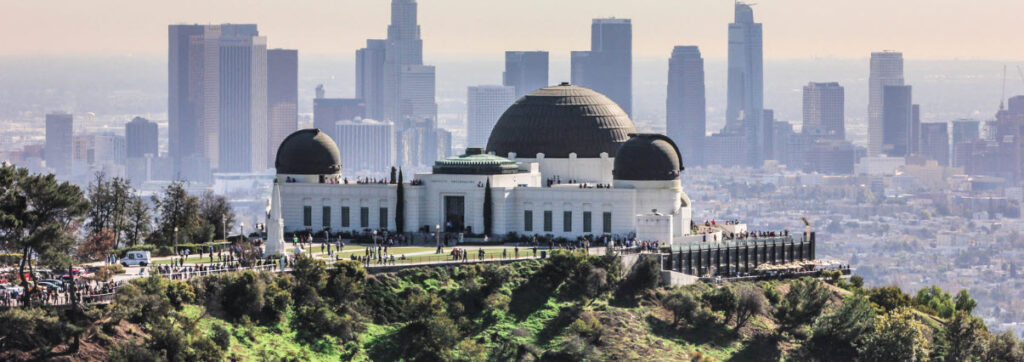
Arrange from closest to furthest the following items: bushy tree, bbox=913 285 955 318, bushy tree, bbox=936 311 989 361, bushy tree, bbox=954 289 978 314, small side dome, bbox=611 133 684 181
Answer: bushy tree, bbox=936 311 989 361 → small side dome, bbox=611 133 684 181 → bushy tree, bbox=913 285 955 318 → bushy tree, bbox=954 289 978 314

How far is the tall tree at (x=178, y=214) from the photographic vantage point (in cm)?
11288

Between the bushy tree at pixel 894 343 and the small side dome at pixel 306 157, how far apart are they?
147 ft

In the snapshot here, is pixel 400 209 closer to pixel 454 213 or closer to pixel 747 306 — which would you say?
pixel 454 213

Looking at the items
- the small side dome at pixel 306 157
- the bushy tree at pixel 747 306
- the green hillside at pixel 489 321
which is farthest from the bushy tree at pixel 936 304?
the small side dome at pixel 306 157

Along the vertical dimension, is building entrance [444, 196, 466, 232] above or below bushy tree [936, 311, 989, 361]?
above

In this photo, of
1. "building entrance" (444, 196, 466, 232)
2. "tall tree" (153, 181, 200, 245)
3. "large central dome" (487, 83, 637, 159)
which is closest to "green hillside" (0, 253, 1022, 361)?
→ "building entrance" (444, 196, 466, 232)

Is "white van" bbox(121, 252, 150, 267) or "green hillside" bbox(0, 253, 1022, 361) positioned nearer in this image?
"green hillside" bbox(0, 253, 1022, 361)

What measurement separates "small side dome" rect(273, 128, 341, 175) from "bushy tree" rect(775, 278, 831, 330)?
3902 centimetres

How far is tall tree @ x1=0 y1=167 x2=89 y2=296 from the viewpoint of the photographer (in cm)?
8050

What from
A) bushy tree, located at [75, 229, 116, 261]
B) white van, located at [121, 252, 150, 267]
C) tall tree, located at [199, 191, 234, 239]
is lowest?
white van, located at [121, 252, 150, 267]

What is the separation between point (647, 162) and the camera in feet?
374

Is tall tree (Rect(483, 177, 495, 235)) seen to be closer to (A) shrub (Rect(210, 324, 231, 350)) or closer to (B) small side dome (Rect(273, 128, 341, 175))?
(B) small side dome (Rect(273, 128, 341, 175))

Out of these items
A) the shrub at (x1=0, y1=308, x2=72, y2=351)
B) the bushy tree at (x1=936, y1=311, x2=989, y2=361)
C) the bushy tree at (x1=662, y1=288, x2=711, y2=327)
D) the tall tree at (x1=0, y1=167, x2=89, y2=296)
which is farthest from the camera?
the bushy tree at (x1=936, y1=311, x2=989, y2=361)

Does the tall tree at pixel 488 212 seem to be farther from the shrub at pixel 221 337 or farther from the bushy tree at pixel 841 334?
the shrub at pixel 221 337
